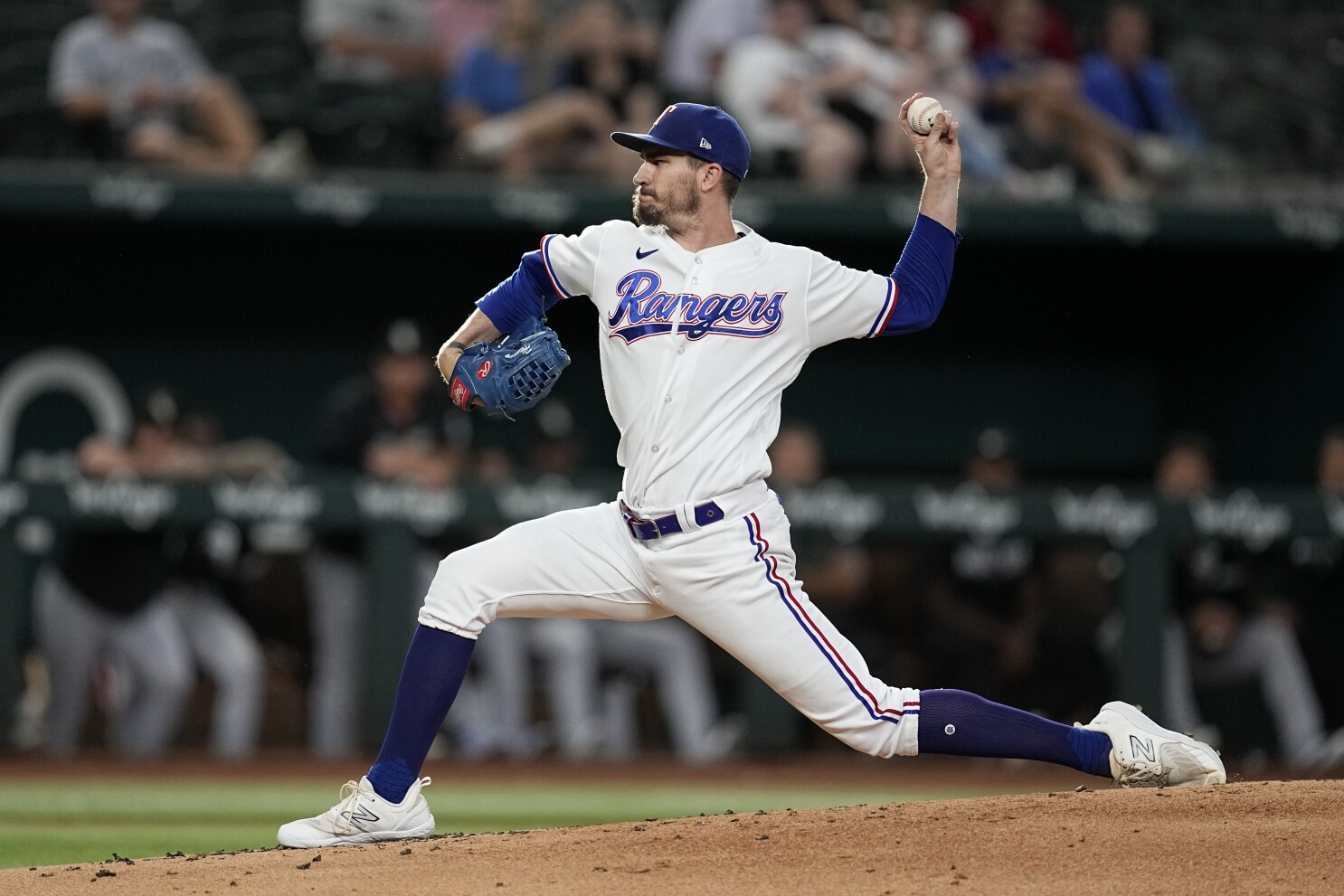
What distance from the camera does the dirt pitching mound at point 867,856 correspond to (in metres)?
3.51

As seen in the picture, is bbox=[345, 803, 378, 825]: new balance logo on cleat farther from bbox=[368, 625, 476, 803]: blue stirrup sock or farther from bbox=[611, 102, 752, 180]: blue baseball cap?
bbox=[611, 102, 752, 180]: blue baseball cap

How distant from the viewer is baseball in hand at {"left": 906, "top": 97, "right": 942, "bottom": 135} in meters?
3.98

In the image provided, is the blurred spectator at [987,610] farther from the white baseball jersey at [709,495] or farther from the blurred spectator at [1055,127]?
the white baseball jersey at [709,495]

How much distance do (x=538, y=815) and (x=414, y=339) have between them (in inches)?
103

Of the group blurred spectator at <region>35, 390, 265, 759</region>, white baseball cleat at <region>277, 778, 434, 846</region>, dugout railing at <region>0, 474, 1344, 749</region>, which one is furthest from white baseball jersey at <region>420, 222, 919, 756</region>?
blurred spectator at <region>35, 390, 265, 759</region>

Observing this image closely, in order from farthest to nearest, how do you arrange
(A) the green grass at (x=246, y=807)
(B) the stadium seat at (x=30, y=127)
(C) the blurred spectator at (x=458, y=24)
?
(C) the blurred spectator at (x=458, y=24) → (B) the stadium seat at (x=30, y=127) → (A) the green grass at (x=246, y=807)

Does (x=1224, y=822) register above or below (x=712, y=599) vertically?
below

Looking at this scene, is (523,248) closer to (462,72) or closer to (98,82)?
(462,72)

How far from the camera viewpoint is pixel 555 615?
13.3ft

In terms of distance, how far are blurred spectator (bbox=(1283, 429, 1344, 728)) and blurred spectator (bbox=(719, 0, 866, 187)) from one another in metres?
2.83

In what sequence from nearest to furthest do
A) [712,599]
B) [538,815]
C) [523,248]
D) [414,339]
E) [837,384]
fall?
[712,599], [538,815], [414,339], [523,248], [837,384]

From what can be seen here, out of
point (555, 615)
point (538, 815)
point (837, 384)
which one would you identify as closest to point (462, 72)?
point (837, 384)

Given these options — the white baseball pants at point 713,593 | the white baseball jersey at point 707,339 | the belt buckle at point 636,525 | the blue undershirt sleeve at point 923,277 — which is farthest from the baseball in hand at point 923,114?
the belt buckle at point 636,525

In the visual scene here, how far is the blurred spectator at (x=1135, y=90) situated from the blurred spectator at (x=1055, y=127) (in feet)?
0.42
